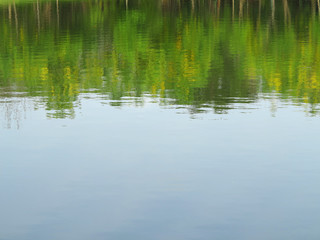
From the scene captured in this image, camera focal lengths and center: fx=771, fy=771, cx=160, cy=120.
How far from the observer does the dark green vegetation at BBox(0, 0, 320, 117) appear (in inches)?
1496

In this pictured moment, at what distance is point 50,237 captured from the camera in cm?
1681

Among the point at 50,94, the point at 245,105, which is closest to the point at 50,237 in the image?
the point at 245,105

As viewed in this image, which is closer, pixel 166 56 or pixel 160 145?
pixel 160 145

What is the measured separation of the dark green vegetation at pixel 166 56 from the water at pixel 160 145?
0.21m

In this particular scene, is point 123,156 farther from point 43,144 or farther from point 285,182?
point 285,182

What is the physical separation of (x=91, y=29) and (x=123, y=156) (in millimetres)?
64287

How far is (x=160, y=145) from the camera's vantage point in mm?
25203

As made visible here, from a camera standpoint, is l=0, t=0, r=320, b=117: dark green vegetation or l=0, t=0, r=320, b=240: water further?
l=0, t=0, r=320, b=117: dark green vegetation

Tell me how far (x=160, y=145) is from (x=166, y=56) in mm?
33027

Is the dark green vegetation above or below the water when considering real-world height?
above

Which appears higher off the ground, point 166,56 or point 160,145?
point 166,56

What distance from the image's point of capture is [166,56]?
5775 cm

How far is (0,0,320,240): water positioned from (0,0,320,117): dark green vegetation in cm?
21

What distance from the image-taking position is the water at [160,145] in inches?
704
